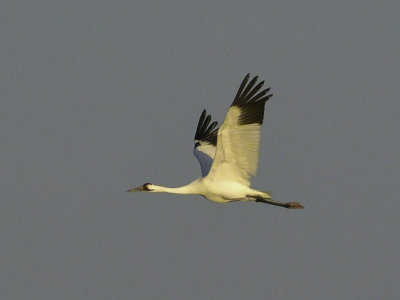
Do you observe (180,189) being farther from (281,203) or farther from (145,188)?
(281,203)

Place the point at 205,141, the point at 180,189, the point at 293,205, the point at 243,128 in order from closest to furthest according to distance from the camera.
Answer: the point at 243,128 → the point at 180,189 → the point at 293,205 → the point at 205,141

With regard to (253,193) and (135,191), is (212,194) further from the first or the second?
(135,191)

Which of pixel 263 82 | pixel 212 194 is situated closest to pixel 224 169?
pixel 212 194

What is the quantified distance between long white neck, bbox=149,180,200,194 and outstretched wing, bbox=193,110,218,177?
1870mm

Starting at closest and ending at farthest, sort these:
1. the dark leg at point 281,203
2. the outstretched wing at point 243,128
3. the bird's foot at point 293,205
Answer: the outstretched wing at point 243,128
the dark leg at point 281,203
the bird's foot at point 293,205

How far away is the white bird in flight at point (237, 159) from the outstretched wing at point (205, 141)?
989mm

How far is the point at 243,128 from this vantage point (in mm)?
23234

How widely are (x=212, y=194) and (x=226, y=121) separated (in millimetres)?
2747

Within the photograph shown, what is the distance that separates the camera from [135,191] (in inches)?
1043

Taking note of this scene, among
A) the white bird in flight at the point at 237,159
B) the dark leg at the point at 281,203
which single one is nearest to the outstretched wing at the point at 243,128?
the white bird in flight at the point at 237,159

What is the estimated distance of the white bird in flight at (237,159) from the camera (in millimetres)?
23172

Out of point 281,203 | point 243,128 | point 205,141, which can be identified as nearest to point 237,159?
point 243,128

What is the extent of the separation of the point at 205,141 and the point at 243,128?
5815 mm

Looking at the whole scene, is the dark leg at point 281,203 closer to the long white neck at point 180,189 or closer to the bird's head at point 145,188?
the long white neck at point 180,189
